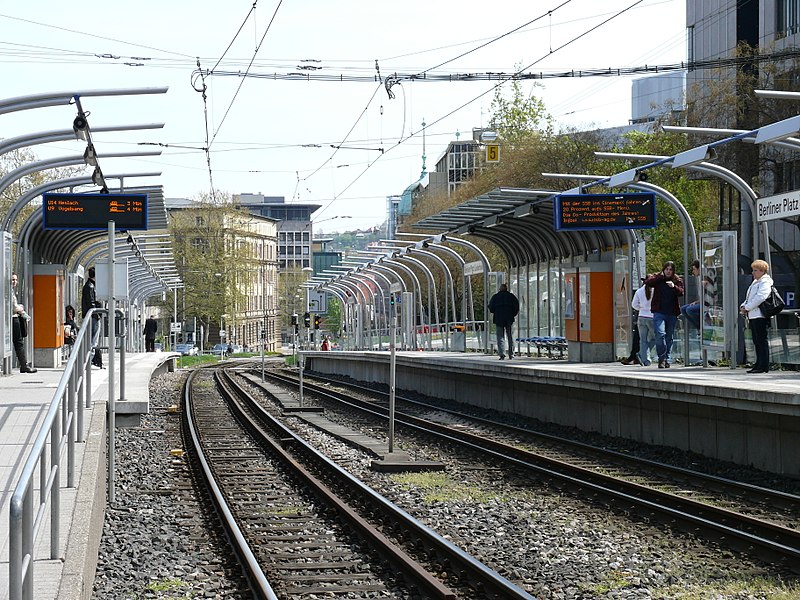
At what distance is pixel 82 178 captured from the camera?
19.7 metres

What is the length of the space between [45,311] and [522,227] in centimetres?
980

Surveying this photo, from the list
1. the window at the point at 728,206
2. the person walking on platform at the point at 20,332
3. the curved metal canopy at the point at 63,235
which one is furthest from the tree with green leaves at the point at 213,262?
the person walking on platform at the point at 20,332

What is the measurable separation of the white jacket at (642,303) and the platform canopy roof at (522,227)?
1.51 m

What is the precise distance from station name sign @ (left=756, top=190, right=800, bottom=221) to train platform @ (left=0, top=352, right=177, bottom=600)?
851cm

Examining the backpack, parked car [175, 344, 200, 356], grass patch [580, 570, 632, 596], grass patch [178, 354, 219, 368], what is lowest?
grass patch [178, 354, 219, 368]

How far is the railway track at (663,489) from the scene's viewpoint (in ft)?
33.2

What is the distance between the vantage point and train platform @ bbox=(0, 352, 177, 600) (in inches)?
265

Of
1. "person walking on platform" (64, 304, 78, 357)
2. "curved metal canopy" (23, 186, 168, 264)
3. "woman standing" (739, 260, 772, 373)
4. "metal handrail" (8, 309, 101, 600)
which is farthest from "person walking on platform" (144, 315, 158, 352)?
"metal handrail" (8, 309, 101, 600)

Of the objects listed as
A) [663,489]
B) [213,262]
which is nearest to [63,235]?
[663,489]

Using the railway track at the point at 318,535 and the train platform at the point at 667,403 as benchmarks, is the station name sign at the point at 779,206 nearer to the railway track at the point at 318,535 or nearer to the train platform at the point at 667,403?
the train platform at the point at 667,403

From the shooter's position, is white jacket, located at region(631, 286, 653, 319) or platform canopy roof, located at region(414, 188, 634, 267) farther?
platform canopy roof, located at region(414, 188, 634, 267)

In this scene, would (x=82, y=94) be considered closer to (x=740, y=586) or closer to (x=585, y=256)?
(x=740, y=586)

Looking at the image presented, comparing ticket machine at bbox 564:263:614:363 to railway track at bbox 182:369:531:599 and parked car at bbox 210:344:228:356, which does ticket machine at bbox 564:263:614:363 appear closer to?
railway track at bbox 182:369:531:599

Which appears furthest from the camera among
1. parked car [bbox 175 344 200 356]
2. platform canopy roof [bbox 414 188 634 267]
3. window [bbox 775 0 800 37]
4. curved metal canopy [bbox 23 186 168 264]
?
parked car [bbox 175 344 200 356]
